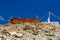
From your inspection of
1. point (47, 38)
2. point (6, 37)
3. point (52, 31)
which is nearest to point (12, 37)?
point (6, 37)

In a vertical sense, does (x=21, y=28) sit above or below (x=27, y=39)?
above

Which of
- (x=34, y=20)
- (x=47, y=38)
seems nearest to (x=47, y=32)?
(x=47, y=38)

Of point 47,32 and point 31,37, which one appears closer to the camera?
point 31,37

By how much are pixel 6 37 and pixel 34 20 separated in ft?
27.5

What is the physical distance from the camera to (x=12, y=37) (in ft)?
45.2

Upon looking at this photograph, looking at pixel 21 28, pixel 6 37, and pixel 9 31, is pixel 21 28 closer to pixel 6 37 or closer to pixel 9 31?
pixel 9 31

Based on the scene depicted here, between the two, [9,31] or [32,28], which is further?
[32,28]

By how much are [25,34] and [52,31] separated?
97.6 inches

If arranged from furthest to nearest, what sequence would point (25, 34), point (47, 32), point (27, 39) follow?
point (47, 32) < point (25, 34) < point (27, 39)

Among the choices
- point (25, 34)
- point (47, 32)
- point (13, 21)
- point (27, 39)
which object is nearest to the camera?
point (27, 39)

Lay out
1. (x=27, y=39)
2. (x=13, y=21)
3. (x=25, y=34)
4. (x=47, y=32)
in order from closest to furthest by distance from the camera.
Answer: (x=27, y=39) < (x=25, y=34) < (x=47, y=32) < (x=13, y=21)

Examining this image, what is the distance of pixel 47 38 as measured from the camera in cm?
1415

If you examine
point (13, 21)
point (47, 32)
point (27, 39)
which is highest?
point (13, 21)

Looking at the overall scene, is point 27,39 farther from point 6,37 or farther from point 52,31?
point 52,31
